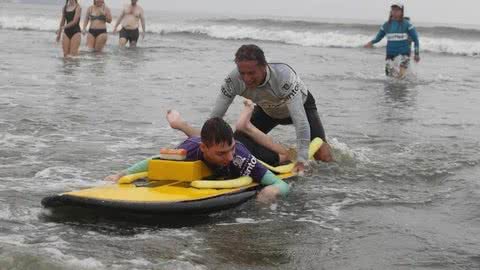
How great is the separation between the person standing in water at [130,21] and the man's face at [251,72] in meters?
15.3

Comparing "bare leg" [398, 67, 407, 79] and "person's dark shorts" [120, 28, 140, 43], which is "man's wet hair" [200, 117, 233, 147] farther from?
"person's dark shorts" [120, 28, 140, 43]

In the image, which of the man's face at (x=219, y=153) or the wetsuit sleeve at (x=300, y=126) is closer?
the man's face at (x=219, y=153)

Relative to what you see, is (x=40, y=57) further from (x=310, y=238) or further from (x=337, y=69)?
(x=310, y=238)

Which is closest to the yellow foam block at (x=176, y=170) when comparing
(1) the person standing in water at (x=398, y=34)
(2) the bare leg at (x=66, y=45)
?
(1) the person standing in water at (x=398, y=34)

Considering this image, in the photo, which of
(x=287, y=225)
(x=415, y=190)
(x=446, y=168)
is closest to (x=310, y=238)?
(x=287, y=225)

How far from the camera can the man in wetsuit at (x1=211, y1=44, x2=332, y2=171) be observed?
617cm

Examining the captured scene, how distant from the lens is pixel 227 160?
5.62 metres

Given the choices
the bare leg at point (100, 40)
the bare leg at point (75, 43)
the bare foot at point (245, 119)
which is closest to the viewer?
the bare foot at point (245, 119)

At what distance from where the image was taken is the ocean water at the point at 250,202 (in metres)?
4.66

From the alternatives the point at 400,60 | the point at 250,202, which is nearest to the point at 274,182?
the point at 250,202

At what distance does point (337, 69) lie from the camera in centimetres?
1933

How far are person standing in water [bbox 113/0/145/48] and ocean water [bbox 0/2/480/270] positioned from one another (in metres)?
4.78

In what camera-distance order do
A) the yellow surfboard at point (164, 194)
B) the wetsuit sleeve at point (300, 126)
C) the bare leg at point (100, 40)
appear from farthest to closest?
the bare leg at point (100, 40)
the wetsuit sleeve at point (300, 126)
the yellow surfboard at point (164, 194)

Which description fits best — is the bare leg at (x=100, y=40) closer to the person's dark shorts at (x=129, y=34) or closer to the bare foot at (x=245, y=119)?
the person's dark shorts at (x=129, y=34)
